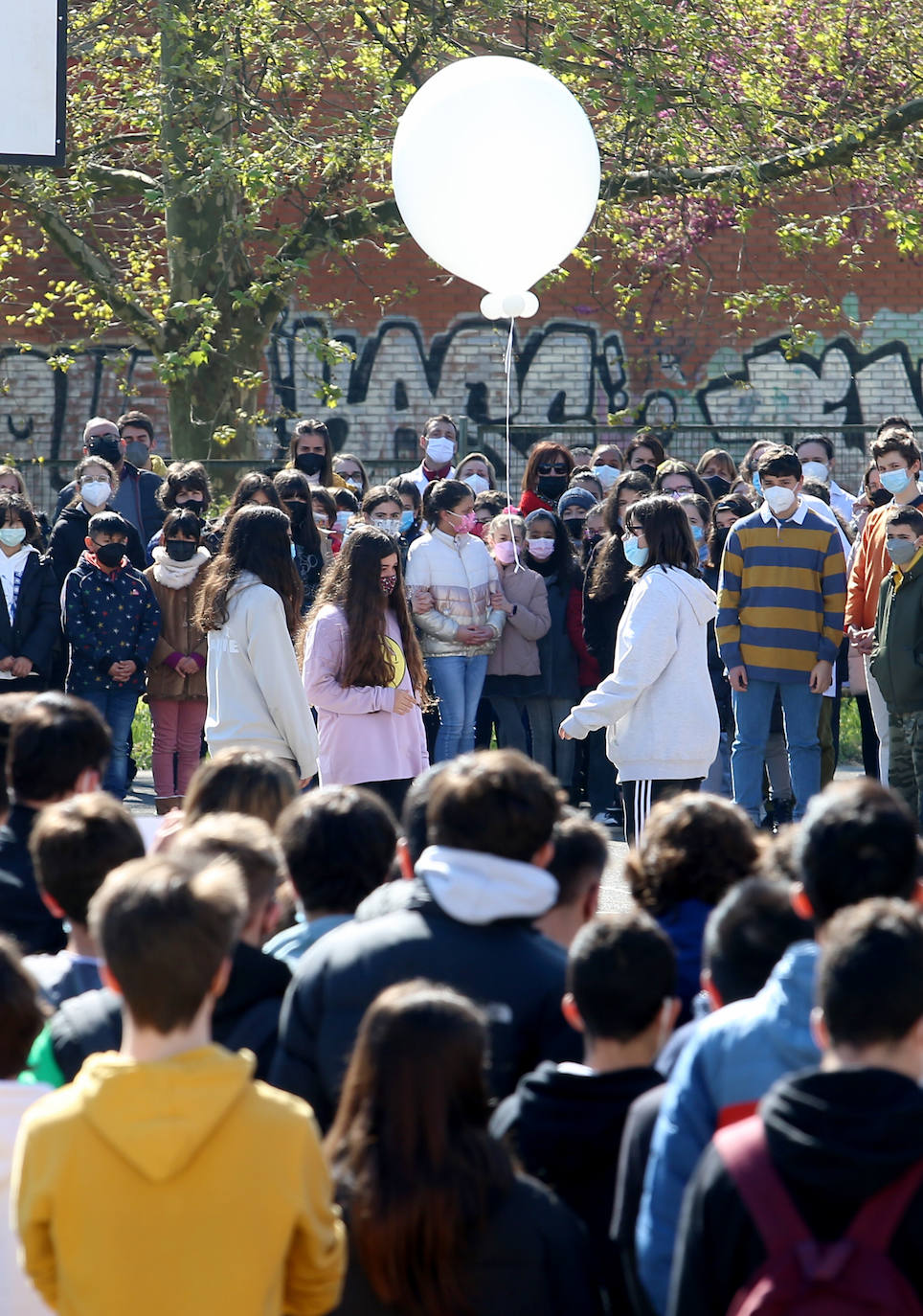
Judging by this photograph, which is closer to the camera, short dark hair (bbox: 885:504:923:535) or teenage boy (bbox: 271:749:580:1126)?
teenage boy (bbox: 271:749:580:1126)

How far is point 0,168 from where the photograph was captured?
12.5 m

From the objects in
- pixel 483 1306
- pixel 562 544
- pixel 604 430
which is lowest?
pixel 483 1306

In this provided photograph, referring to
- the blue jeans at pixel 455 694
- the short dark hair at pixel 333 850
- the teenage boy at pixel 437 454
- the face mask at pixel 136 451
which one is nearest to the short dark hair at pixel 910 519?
the blue jeans at pixel 455 694

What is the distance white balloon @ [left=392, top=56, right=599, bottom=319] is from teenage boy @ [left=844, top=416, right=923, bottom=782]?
6.52 feet

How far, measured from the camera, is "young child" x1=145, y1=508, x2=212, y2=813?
8727 millimetres

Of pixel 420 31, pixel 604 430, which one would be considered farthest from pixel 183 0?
pixel 604 430

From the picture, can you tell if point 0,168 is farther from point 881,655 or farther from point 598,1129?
point 598,1129

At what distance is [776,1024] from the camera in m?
2.57

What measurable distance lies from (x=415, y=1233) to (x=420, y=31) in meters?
11.4

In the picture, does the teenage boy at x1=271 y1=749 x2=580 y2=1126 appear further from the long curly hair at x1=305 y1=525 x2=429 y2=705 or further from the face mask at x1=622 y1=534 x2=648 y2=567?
the face mask at x1=622 y1=534 x2=648 y2=567

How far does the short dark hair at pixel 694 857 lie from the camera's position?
335 cm

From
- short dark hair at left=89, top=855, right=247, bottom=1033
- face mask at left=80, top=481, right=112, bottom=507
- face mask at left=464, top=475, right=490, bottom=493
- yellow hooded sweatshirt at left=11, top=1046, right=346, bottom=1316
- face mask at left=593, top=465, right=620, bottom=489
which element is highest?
face mask at left=593, top=465, right=620, bottom=489

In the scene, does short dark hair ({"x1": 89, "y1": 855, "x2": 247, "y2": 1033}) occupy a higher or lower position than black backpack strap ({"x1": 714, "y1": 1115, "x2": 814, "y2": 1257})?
higher

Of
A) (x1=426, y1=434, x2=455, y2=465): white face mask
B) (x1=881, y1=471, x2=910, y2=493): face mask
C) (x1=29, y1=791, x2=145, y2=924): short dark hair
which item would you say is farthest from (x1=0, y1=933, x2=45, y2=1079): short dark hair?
(x1=426, y1=434, x2=455, y2=465): white face mask
